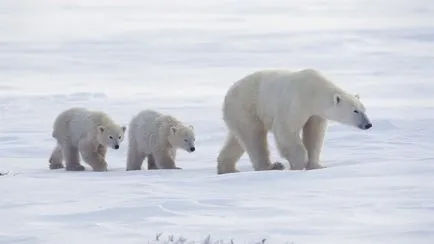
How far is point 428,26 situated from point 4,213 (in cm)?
2792

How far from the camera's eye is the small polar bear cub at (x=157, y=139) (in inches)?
400

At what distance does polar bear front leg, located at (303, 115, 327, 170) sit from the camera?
28.0 feet

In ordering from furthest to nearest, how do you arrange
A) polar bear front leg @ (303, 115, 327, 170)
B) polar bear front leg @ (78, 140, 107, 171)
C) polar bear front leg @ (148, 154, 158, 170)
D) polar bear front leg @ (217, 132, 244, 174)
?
polar bear front leg @ (148, 154, 158, 170) < polar bear front leg @ (78, 140, 107, 171) < polar bear front leg @ (217, 132, 244, 174) < polar bear front leg @ (303, 115, 327, 170)

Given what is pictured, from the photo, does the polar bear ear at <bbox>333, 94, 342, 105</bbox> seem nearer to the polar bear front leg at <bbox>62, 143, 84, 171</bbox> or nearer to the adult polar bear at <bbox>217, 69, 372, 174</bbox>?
the adult polar bear at <bbox>217, 69, 372, 174</bbox>

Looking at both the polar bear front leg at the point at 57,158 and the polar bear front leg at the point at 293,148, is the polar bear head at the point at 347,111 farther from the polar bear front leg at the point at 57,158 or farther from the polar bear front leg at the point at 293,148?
the polar bear front leg at the point at 57,158

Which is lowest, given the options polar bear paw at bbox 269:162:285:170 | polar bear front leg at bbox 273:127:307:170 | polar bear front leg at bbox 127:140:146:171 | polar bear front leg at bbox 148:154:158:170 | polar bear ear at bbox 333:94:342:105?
polar bear front leg at bbox 148:154:158:170

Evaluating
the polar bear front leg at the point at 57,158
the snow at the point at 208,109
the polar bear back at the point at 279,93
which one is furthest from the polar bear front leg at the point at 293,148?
the polar bear front leg at the point at 57,158

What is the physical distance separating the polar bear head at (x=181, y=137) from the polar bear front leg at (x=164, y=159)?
129 millimetres

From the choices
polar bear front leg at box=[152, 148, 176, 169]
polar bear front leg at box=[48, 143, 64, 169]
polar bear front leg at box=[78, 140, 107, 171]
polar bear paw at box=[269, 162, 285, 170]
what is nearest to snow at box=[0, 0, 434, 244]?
polar bear front leg at box=[48, 143, 64, 169]

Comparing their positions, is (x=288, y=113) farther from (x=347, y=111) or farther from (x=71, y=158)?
(x=71, y=158)


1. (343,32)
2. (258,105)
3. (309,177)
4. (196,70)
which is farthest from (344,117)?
(343,32)

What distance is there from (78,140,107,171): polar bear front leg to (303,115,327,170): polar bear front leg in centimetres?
263

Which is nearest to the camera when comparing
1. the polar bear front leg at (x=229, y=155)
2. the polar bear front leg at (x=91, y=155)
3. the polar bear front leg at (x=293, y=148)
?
the polar bear front leg at (x=293, y=148)

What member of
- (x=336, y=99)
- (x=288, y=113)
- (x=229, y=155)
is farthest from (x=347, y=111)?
(x=229, y=155)
